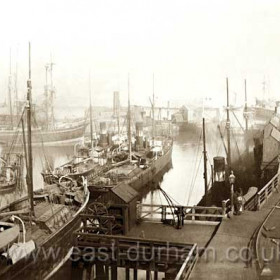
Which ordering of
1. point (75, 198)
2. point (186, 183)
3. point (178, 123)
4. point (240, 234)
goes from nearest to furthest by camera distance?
point (240, 234) < point (75, 198) < point (186, 183) < point (178, 123)

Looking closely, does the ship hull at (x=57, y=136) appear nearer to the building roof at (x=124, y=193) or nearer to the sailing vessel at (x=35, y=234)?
the sailing vessel at (x=35, y=234)

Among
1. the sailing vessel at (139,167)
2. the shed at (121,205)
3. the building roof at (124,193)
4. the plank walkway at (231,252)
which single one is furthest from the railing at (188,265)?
the sailing vessel at (139,167)

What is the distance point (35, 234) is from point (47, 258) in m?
1.24

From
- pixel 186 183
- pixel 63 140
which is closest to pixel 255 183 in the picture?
pixel 186 183

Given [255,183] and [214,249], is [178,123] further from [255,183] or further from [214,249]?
[214,249]

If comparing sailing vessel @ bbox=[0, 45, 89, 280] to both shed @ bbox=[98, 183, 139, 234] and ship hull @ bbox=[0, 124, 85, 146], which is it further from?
ship hull @ bbox=[0, 124, 85, 146]

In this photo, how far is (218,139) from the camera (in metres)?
93.9

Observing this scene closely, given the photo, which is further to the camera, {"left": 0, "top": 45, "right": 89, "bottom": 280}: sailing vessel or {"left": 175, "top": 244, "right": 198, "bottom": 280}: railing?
{"left": 0, "top": 45, "right": 89, "bottom": 280}: sailing vessel

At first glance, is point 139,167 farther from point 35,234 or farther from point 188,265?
point 188,265

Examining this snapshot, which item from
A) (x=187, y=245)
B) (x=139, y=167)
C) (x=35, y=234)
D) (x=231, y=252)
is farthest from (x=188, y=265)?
(x=139, y=167)

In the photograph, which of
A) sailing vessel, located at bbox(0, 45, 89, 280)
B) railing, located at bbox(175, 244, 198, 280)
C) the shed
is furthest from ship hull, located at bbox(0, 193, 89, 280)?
railing, located at bbox(175, 244, 198, 280)

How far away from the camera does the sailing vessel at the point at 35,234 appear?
1291 cm

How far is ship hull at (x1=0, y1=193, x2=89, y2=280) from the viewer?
43.0 ft

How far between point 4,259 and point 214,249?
7.30 m
